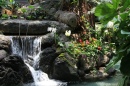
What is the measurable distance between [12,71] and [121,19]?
565 cm

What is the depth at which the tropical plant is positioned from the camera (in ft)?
3.30

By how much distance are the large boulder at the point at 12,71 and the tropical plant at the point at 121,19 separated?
5.57 metres

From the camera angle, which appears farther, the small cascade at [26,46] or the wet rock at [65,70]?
the small cascade at [26,46]

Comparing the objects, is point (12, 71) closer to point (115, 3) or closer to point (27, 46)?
point (27, 46)

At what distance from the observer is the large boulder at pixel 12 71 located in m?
6.39

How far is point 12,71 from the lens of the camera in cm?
645

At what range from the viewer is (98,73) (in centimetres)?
762

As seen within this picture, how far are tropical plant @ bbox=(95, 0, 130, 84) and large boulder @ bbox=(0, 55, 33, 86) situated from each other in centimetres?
557

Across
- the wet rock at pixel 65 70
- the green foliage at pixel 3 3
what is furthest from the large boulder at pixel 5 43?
the green foliage at pixel 3 3

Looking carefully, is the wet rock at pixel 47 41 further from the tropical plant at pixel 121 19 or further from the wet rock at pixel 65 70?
the tropical plant at pixel 121 19

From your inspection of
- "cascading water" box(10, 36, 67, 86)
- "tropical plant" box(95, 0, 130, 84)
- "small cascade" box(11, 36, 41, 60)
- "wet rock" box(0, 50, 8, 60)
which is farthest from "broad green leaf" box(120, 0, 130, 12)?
"small cascade" box(11, 36, 41, 60)

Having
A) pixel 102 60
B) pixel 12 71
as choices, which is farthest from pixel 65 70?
pixel 12 71

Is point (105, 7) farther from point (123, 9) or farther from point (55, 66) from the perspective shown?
point (55, 66)

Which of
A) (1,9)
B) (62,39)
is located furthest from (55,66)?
(1,9)
